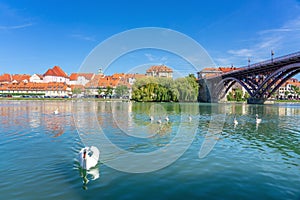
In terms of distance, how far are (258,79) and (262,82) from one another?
6217 mm

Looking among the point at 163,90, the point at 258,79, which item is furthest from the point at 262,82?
the point at 163,90

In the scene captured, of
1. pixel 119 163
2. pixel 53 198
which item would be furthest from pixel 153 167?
pixel 53 198

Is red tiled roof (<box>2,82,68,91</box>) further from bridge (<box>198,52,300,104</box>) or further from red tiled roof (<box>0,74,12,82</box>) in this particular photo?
bridge (<box>198,52,300,104</box>)

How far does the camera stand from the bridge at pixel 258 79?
52.5 m

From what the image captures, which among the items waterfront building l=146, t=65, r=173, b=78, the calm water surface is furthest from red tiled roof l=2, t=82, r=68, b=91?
the calm water surface

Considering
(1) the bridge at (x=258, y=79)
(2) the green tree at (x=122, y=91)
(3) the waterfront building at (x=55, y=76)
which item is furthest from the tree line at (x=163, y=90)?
(3) the waterfront building at (x=55, y=76)

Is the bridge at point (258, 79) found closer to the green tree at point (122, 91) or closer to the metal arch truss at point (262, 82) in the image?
the metal arch truss at point (262, 82)

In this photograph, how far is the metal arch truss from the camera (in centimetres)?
5562

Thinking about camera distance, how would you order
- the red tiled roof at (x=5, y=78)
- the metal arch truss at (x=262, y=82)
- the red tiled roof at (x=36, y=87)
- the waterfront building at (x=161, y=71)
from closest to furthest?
the metal arch truss at (x=262, y=82), the waterfront building at (x=161, y=71), the red tiled roof at (x=36, y=87), the red tiled roof at (x=5, y=78)

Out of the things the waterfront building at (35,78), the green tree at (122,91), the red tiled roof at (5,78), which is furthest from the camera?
the waterfront building at (35,78)

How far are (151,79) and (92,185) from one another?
66.5 m

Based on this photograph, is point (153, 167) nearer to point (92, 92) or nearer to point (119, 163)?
point (119, 163)

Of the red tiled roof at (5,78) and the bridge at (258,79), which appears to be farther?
the red tiled roof at (5,78)

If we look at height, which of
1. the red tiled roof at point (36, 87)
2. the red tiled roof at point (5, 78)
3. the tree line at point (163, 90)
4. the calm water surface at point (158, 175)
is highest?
the red tiled roof at point (5, 78)
